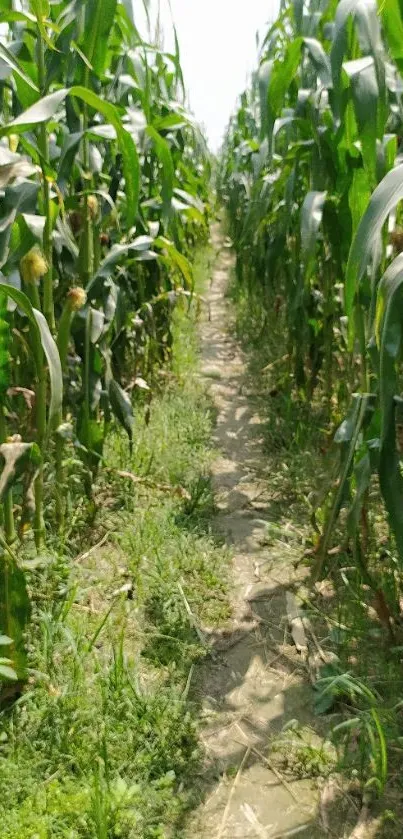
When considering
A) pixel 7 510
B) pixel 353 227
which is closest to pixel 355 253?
pixel 353 227

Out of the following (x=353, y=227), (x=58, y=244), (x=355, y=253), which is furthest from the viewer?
(x=58, y=244)

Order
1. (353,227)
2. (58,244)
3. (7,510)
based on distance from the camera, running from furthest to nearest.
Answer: (58,244)
(353,227)
(7,510)

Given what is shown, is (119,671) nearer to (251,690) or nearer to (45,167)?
(251,690)

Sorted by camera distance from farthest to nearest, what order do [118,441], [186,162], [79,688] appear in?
[186,162]
[118,441]
[79,688]

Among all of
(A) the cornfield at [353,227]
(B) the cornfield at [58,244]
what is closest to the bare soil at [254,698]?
(A) the cornfield at [353,227]

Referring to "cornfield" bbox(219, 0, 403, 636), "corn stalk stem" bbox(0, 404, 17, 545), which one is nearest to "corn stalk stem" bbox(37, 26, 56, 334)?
"corn stalk stem" bbox(0, 404, 17, 545)

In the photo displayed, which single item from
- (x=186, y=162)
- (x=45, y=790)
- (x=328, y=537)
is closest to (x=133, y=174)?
(x=328, y=537)

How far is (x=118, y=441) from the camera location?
2.14 m

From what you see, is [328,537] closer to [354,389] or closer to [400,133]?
[354,389]

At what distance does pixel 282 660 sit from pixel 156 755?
1.21 ft

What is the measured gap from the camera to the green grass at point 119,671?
104cm

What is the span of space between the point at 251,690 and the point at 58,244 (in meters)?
1.03

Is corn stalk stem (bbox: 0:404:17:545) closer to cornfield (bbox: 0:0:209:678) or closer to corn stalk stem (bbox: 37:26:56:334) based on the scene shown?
cornfield (bbox: 0:0:209:678)

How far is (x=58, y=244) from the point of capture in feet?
5.09
